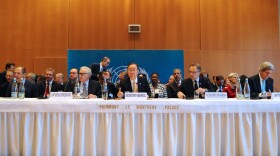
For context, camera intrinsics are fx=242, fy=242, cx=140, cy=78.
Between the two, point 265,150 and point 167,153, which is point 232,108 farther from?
point 167,153

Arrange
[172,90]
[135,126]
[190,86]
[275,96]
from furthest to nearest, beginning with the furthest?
[172,90] → [190,86] → [275,96] → [135,126]

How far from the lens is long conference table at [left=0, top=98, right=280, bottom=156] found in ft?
8.85

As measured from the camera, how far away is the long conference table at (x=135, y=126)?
2697 millimetres

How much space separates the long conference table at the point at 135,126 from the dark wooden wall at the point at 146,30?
16.3 feet

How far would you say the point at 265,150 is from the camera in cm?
280

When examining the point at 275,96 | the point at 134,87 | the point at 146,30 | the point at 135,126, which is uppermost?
the point at 146,30

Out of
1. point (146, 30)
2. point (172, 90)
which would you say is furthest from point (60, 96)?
point (146, 30)

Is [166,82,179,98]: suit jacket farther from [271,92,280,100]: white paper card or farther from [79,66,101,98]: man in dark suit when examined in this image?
[271,92,280,100]: white paper card

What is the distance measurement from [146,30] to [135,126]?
5.37 m

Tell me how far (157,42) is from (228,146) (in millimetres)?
5305

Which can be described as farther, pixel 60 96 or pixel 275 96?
pixel 275 96

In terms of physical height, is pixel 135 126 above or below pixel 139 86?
below

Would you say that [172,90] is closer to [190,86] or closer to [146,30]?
[190,86]

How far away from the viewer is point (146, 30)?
7.70 meters
